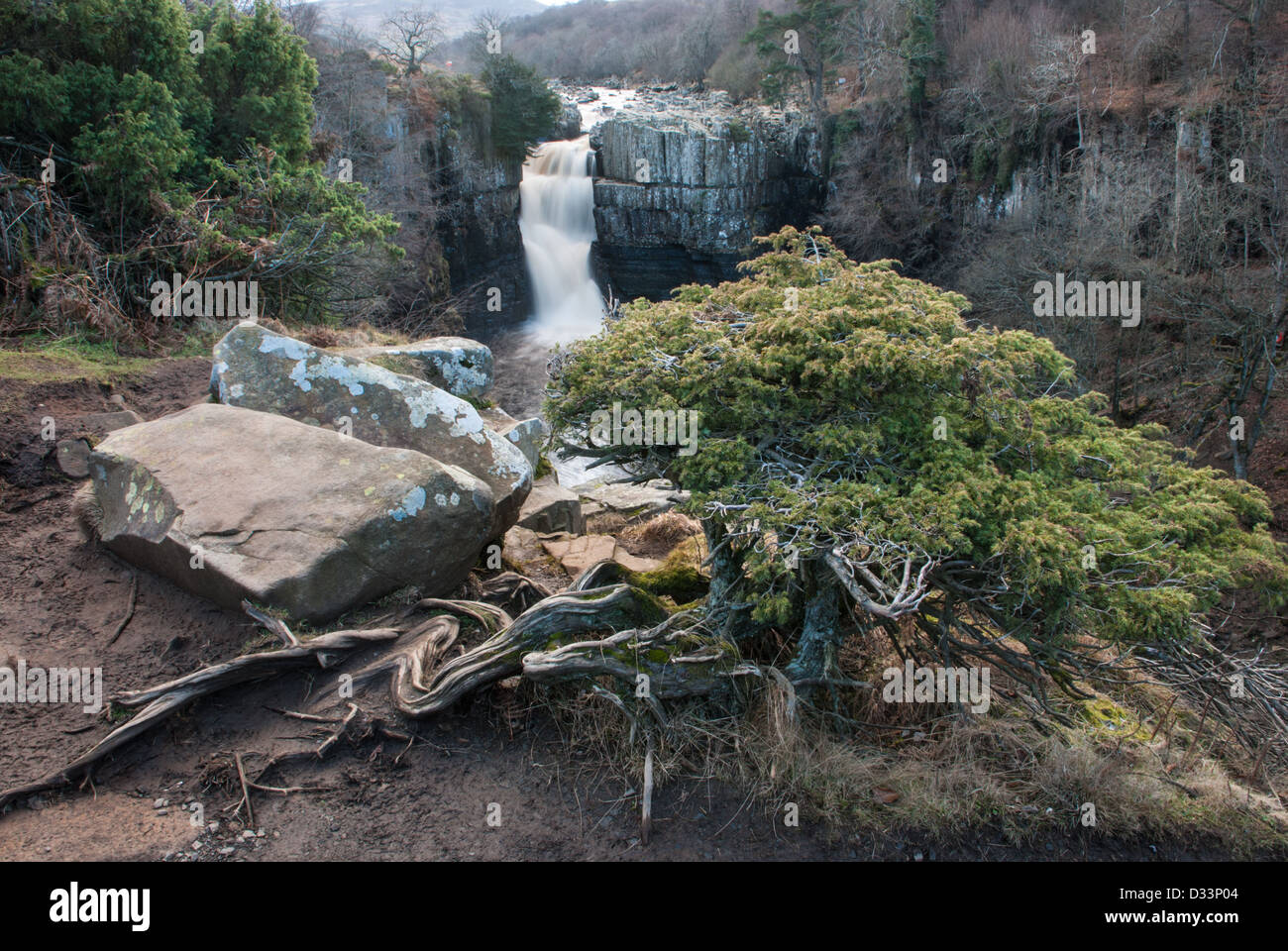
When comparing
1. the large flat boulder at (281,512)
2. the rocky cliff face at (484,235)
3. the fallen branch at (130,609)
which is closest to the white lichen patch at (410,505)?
the large flat boulder at (281,512)

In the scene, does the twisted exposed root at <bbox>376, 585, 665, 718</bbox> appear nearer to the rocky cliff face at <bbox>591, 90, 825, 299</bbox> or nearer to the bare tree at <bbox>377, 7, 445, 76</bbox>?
the rocky cliff face at <bbox>591, 90, 825, 299</bbox>

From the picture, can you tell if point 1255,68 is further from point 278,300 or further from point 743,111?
point 278,300

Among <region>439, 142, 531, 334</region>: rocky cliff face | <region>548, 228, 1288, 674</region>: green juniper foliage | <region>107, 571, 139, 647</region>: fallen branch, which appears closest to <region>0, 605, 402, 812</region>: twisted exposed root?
<region>107, 571, 139, 647</region>: fallen branch

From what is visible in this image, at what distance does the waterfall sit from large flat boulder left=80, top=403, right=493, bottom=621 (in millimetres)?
20964

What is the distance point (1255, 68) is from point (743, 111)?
1774cm

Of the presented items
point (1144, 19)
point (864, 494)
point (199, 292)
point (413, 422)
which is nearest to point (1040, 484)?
point (864, 494)

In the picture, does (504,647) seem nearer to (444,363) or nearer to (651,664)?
(651,664)

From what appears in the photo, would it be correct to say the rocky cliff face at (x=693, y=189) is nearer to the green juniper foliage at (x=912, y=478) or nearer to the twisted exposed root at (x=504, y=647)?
the green juniper foliage at (x=912, y=478)

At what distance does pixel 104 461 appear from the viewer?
6449 mm

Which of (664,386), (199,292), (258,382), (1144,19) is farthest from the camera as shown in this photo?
(1144,19)

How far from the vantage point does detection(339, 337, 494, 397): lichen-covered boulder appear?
1006 cm

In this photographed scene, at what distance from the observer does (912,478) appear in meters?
5.04

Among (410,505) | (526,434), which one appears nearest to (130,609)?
(410,505)

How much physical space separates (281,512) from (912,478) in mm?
4448
